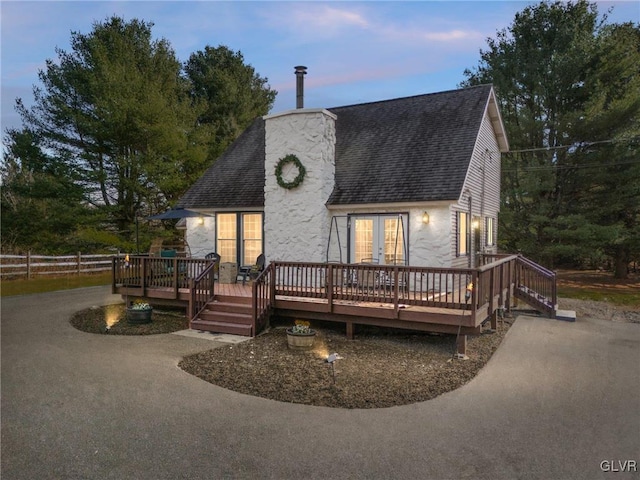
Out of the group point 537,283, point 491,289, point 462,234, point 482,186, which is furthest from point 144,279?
point 537,283

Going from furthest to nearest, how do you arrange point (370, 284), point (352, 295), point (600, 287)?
1. point (600, 287)
2. point (370, 284)
3. point (352, 295)

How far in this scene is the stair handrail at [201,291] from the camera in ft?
31.5

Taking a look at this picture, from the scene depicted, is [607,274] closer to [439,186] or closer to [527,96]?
[527,96]

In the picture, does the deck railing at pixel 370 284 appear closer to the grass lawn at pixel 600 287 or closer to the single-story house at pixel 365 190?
the single-story house at pixel 365 190

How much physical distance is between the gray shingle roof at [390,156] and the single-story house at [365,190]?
0.04m

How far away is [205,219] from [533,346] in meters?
10.3

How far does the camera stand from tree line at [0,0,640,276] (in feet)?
56.6

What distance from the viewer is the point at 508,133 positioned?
19312 millimetres

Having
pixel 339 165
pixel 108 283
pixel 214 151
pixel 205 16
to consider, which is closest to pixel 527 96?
pixel 339 165

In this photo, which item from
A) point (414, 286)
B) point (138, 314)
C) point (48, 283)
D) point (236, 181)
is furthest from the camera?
point (48, 283)

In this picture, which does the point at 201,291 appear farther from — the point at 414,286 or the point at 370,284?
the point at 414,286

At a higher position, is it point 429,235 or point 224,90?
point 224,90

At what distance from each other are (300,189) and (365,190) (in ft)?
6.23

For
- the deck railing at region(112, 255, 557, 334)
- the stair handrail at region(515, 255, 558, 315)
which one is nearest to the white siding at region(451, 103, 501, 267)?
the deck railing at region(112, 255, 557, 334)
